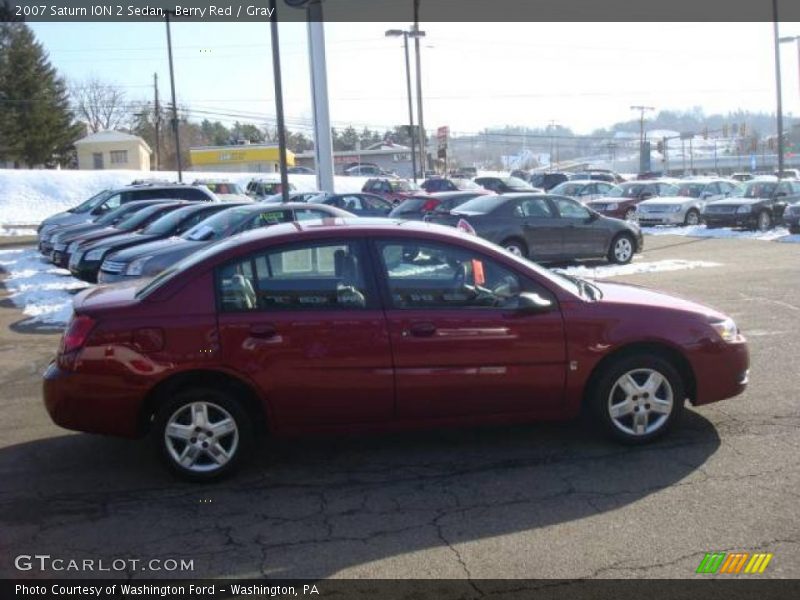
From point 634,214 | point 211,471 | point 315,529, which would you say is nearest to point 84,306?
point 211,471

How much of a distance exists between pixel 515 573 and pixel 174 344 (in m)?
2.46

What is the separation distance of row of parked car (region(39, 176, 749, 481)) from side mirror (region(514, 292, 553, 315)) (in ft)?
0.05

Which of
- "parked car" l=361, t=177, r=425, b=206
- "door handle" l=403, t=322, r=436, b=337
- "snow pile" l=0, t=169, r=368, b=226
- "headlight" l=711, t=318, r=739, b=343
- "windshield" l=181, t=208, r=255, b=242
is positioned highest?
"snow pile" l=0, t=169, r=368, b=226

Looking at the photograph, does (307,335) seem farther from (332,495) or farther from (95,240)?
(95,240)

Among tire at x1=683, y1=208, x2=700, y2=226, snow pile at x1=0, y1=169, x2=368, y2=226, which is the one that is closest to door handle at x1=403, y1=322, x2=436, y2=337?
tire at x1=683, y1=208, x2=700, y2=226

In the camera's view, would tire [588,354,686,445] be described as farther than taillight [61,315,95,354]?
Yes

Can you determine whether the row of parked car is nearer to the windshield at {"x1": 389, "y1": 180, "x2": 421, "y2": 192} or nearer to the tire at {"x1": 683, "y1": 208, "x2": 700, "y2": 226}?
the tire at {"x1": 683, "y1": 208, "x2": 700, "y2": 226}

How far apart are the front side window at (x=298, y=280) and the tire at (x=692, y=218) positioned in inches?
959

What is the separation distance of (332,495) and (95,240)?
37.5 ft

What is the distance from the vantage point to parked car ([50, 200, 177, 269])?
53.0 feet

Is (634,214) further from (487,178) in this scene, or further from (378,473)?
(378,473)

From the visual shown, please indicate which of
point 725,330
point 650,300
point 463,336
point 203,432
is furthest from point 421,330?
point 725,330

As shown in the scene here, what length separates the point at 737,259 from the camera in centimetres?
1723

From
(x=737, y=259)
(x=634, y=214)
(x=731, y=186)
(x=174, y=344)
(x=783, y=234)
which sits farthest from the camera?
(x=731, y=186)
